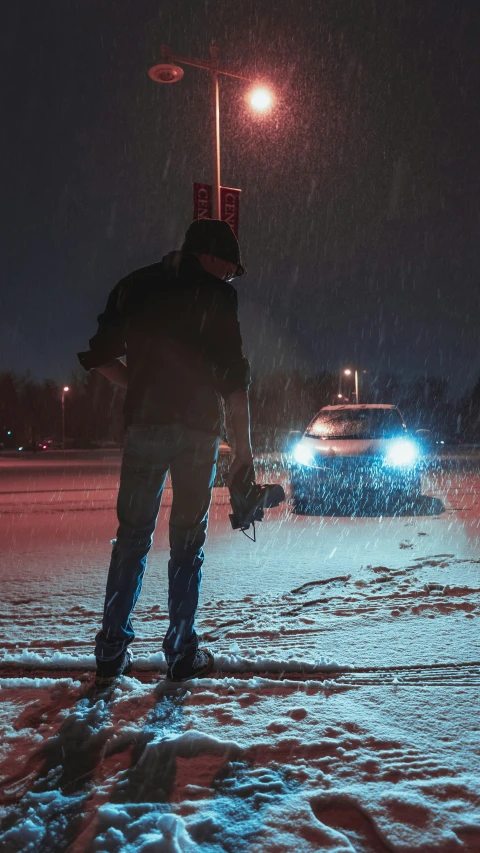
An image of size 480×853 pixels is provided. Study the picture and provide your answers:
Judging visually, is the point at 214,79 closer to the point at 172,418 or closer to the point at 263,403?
the point at 172,418

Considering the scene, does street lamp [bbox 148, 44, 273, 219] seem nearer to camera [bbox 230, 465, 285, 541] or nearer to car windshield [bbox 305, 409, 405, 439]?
car windshield [bbox 305, 409, 405, 439]

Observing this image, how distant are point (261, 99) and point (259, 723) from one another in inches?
515

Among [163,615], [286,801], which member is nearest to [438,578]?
[163,615]

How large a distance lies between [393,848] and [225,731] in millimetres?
699

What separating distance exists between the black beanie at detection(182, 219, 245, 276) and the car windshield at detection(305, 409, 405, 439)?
569 centimetres

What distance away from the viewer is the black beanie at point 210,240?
2.58 m

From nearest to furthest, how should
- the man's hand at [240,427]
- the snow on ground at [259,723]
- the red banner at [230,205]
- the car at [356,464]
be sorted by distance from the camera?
the snow on ground at [259,723] → the man's hand at [240,427] → the car at [356,464] → the red banner at [230,205]

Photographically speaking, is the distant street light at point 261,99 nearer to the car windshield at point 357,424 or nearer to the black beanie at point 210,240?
the car windshield at point 357,424

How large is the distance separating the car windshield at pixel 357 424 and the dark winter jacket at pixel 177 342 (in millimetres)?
5759

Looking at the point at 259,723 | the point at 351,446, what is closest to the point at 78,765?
the point at 259,723

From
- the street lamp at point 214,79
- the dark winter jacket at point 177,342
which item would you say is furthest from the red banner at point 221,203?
the dark winter jacket at point 177,342

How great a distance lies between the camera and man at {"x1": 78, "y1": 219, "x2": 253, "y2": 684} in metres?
2.41

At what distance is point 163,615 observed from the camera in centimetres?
339

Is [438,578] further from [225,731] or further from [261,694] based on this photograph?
[225,731]
